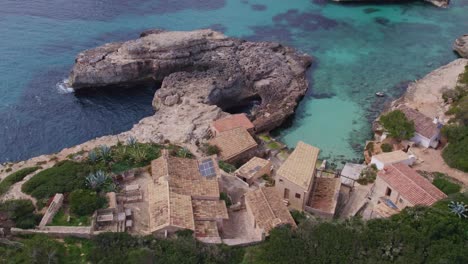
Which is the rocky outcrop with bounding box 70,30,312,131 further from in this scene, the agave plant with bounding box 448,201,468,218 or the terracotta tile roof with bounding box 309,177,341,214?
the agave plant with bounding box 448,201,468,218

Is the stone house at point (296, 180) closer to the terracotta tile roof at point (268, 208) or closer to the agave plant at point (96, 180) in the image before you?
the terracotta tile roof at point (268, 208)

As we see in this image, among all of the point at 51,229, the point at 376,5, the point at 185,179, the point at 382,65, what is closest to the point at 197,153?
the point at 185,179

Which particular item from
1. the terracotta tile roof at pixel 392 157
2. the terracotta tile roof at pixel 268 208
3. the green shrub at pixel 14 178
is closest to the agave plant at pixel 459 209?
the terracotta tile roof at pixel 392 157

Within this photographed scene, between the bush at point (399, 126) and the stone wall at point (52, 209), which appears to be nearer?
the stone wall at point (52, 209)

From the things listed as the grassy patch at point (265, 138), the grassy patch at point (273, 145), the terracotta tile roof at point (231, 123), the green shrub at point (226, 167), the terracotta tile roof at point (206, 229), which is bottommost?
the grassy patch at point (265, 138)

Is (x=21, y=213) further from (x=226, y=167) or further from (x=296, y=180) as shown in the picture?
(x=296, y=180)
